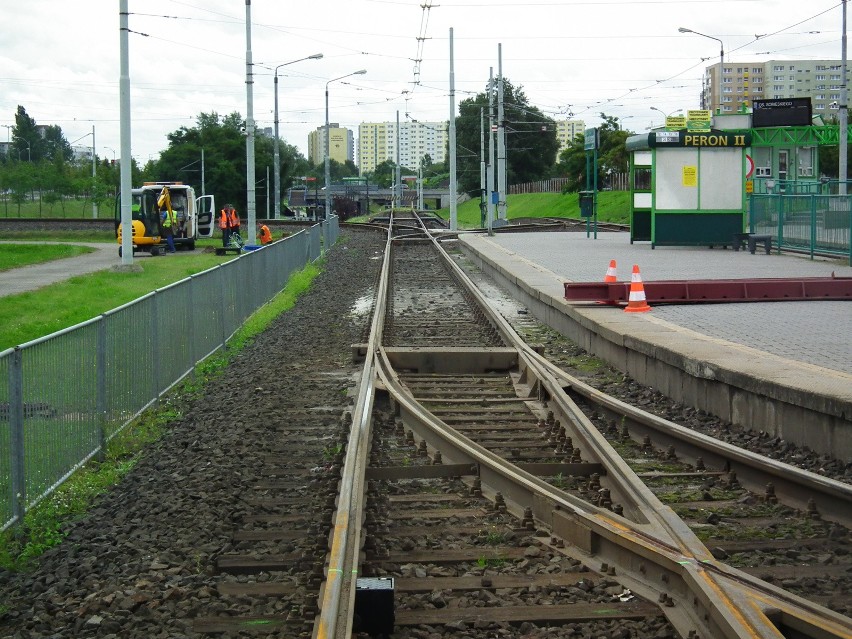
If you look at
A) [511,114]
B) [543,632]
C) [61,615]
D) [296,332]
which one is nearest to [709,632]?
[543,632]

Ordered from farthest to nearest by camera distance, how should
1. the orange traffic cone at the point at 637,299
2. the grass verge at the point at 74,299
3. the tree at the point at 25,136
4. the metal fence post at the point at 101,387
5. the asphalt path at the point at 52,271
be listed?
the tree at the point at 25,136 < the asphalt path at the point at 52,271 < the grass verge at the point at 74,299 < the orange traffic cone at the point at 637,299 < the metal fence post at the point at 101,387

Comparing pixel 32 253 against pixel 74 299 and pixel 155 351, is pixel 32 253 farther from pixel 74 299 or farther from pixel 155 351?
pixel 155 351

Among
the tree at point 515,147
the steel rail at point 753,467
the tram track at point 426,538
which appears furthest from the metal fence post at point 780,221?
the tree at point 515,147

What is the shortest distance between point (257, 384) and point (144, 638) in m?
7.93

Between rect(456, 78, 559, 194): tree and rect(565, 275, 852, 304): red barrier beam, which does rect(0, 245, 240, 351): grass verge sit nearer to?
rect(565, 275, 852, 304): red barrier beam

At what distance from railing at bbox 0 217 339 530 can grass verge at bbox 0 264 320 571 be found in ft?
0.30

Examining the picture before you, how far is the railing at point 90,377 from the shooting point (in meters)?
7.56

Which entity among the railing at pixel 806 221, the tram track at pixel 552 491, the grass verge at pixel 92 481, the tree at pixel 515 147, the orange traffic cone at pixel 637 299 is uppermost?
the tree at pixel 515 147

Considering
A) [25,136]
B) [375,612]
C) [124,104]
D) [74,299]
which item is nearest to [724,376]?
[375,612]

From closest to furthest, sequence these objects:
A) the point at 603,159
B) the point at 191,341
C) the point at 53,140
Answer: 1. the point at 191,341
2. the point at 603,159
3. the point at 53,140

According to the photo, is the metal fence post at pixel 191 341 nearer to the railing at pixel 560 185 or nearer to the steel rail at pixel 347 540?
the steel rail at pixel 347 540

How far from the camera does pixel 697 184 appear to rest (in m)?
29.8

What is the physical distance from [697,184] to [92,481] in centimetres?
2355

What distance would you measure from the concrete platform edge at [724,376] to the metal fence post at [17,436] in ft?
18.7
